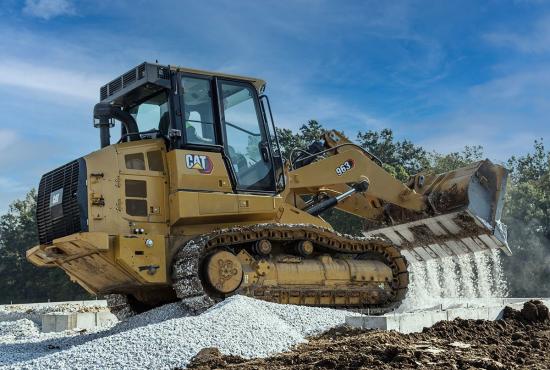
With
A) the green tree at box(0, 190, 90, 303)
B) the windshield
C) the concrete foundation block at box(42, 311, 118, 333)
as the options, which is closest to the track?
the windshield

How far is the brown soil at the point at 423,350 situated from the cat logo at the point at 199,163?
3.24 meters

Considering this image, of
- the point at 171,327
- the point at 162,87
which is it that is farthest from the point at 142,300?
the point at 171,327

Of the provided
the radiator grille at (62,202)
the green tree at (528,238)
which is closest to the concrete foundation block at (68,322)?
the radiator grille at (62,202)

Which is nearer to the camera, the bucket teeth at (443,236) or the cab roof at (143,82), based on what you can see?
the cab roof at (143,82)

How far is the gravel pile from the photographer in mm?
7281

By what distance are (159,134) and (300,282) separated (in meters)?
3.05

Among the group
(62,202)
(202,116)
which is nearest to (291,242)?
(202,116)

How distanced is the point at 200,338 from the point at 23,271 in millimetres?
48488

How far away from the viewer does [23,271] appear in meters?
52.9

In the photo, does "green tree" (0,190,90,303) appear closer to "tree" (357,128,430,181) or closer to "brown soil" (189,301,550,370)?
"tree" (357,128,430,181)

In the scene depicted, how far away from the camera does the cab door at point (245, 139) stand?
11.2 meters

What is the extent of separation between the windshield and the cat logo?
2.10ft

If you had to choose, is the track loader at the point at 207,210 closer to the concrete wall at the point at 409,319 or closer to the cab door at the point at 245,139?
the cab door at the point at 245,139

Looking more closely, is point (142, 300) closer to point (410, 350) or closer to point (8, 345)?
point (8, 345)
